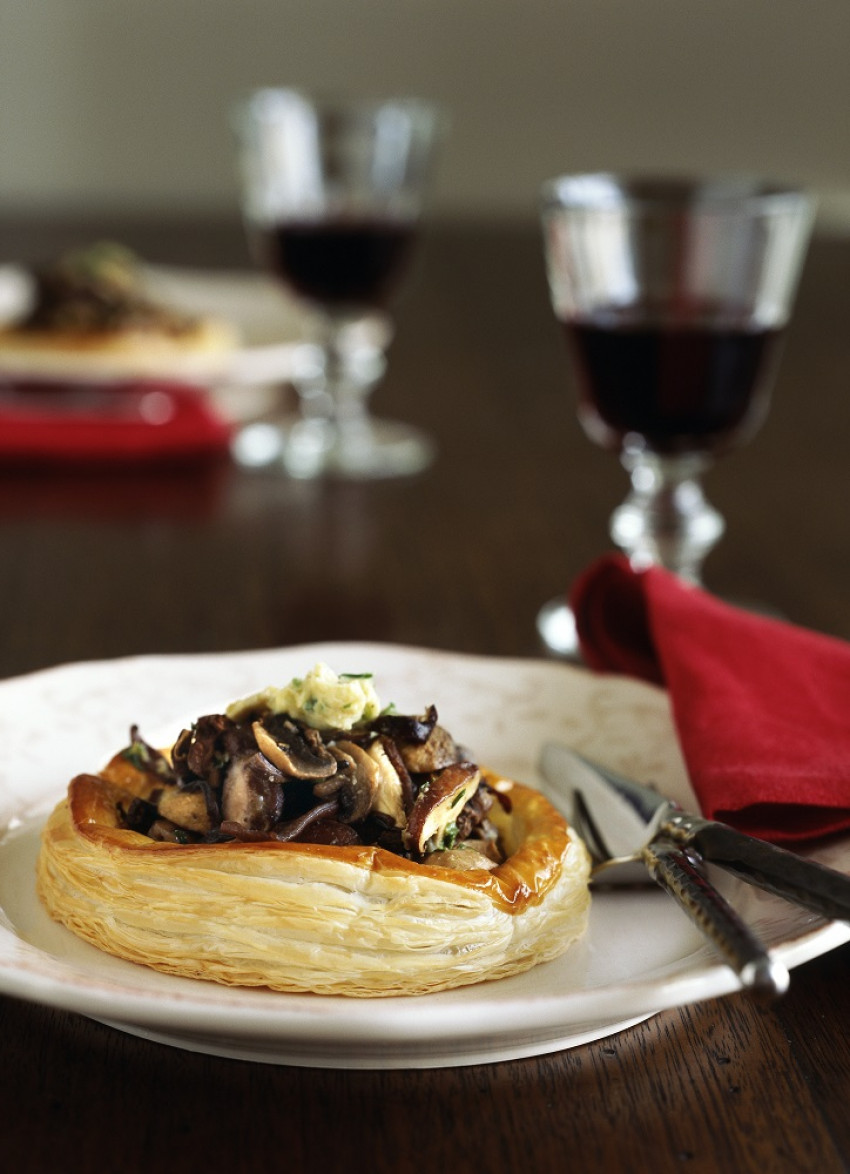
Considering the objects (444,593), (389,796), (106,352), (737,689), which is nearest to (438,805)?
(389,796)

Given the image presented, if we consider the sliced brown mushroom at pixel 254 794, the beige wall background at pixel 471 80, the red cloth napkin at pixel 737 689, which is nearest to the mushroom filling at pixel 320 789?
the sliced brown mushroom at pixel 254 794

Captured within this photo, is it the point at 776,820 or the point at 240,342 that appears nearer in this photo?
the point at 776,820

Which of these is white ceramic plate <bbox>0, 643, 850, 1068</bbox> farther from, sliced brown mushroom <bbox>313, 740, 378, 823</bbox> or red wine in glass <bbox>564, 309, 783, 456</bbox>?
red wine in glass <bbox>564, 309, 783, 456</bbox>

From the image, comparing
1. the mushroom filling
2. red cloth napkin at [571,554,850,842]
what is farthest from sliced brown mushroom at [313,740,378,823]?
red cloth napkin at [571,554,850,842]

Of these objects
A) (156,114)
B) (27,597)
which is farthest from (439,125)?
(156,114)

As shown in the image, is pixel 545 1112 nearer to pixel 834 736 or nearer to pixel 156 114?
pixel 834 736

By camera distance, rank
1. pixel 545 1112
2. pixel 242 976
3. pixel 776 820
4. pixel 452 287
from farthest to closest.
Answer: pixel 452 287 < pixel 776 820 < pixel 242 976 < pixel 545 1112
